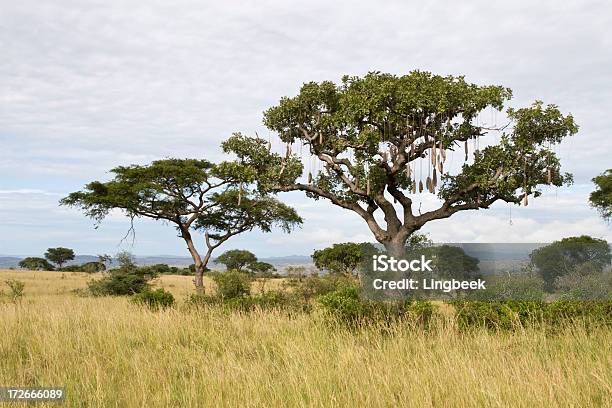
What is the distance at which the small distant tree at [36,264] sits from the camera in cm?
7400

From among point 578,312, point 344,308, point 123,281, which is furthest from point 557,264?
point 123,281

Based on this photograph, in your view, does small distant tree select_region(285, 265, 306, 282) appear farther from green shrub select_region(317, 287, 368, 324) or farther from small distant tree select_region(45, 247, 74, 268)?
small distant tree select_region(45, 247, 74, 268)

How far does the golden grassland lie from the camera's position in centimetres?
573

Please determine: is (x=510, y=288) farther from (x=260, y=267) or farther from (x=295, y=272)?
(x=260, y=267)

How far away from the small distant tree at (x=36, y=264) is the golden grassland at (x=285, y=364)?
6969cm

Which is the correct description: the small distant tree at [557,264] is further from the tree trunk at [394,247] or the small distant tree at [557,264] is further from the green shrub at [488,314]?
the tree trunk at [394,247]

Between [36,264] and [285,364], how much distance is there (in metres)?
75.7

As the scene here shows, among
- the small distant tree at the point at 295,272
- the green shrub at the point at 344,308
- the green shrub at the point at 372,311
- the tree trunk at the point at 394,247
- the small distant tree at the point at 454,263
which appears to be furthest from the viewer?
the small distant tree at the point at 295,272

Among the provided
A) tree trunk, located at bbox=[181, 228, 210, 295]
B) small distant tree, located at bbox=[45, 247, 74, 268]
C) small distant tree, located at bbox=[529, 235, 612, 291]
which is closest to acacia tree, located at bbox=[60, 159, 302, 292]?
tree trunk, located at bbox=[181, 228, 210, 295]

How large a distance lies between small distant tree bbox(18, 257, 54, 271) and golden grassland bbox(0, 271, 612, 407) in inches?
2744

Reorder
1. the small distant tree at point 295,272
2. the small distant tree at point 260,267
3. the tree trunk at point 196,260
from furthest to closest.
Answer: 1. the small distant tree at point 260,267
2. the tree trunk at point 196,260
3. the small distant tree at point 295,272

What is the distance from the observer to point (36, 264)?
74250 mm

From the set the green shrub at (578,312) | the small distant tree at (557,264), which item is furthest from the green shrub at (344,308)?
the small distant tree at (557,264)

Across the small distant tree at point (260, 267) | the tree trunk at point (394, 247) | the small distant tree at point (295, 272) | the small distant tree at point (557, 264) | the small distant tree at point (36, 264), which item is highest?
the tree trunk at point (394, 247)
